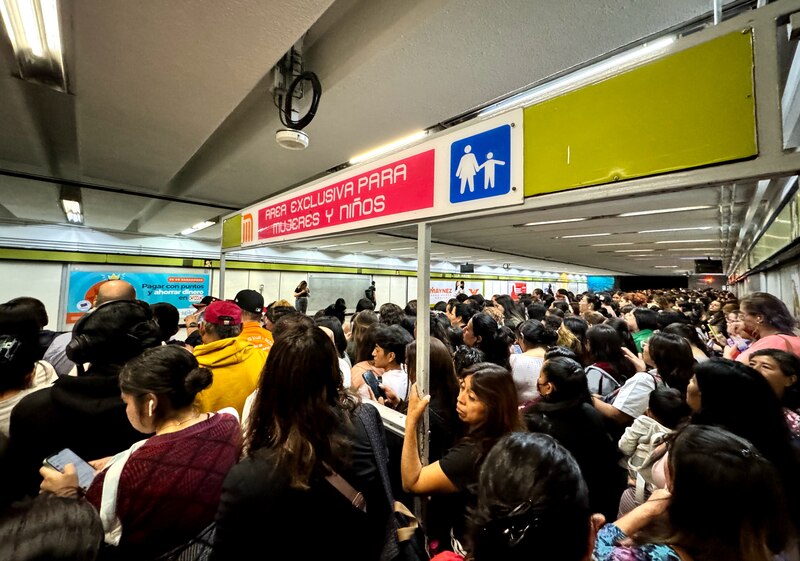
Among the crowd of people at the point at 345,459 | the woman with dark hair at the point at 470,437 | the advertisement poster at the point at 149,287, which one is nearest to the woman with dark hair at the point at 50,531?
the crowd of people at the point at 345,459

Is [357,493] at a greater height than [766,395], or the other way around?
[766,395]

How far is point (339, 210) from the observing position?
217 cm

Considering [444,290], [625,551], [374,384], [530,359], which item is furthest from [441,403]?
[444,290]

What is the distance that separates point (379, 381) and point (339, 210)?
1300mm

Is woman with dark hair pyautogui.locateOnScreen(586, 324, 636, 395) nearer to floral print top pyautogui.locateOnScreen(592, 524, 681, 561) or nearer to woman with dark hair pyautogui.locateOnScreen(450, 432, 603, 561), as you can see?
floral print top pyautogui.locateOnScreen(592, 524, 681, 561)

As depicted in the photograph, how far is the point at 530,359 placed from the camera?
2635 mm

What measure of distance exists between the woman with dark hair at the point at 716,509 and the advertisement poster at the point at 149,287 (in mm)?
7989

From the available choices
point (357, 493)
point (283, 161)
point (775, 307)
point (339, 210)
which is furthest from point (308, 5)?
point (775, 307)

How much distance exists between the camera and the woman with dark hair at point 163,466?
969 mm

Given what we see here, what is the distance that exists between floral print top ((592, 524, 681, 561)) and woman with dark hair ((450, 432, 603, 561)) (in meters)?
0.28

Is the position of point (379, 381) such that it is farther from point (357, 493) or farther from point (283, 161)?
point (283, 161)

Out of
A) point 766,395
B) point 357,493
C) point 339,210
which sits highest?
point 339,210

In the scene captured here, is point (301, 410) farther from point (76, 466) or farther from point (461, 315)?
point (461, 315)

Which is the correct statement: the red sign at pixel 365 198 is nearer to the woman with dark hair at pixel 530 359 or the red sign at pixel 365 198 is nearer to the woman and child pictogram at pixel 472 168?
the woman and child pictogram at pixel 472 168
